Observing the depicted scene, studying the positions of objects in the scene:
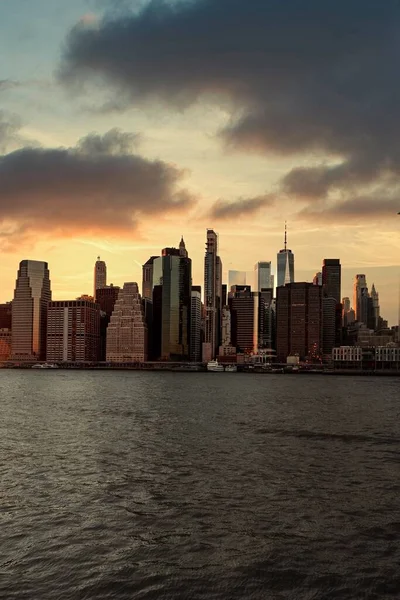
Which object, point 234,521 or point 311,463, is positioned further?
point 311,463

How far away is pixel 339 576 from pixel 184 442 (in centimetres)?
3813

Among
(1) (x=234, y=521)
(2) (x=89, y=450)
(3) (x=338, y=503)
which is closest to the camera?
(1) (x=234, y=521)

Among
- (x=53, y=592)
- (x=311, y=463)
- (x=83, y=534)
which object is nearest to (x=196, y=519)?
(x=83, y=534)

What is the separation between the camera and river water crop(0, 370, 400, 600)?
2494 cm

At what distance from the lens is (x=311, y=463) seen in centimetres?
5059

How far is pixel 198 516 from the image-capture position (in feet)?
Result: 112

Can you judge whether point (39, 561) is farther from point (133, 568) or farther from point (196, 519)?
point (196, 519)

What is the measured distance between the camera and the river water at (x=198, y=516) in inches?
982

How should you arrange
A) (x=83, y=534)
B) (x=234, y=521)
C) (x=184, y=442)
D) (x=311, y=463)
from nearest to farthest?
(x=83, y=534)
(x=234, y=521)
(x=311, y=463)
(x=184, y=442)

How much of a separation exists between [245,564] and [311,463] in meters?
24.9

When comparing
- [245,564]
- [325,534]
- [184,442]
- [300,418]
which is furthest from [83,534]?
[300,418]

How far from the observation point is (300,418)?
91062 millimetres

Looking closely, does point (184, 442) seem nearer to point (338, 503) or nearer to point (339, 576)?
point (338, 503)

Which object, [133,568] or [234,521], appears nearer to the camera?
[133,568]
